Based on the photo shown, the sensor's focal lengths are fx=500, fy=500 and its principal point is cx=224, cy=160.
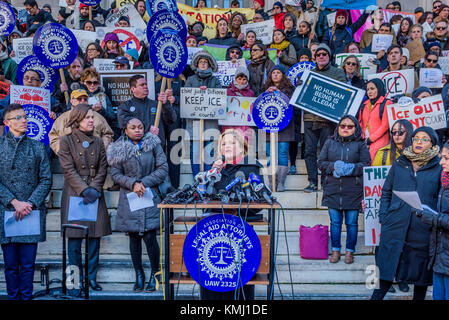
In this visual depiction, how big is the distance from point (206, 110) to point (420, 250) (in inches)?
156

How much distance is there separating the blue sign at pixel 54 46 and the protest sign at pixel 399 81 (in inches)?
187

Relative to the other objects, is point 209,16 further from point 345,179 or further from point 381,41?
point 345,179

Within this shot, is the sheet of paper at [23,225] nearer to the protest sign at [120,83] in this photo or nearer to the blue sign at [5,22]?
the protest sign at [120,83]

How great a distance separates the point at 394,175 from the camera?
5.07 meters

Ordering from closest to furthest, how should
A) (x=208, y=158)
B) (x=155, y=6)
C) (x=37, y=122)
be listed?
(x=37, y=122), (x=208, y=158), (x=155, y=6)

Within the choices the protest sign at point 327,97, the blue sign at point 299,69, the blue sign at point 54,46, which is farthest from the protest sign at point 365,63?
the blue sign at point 54,46

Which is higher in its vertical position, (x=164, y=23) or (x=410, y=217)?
(x=164, y=23)

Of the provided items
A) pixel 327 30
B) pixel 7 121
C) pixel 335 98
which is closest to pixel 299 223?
pixel 335 98

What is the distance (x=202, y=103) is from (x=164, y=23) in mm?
1305

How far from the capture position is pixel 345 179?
20.3ft

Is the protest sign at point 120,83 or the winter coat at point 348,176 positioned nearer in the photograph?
the winter coat at point 348,176

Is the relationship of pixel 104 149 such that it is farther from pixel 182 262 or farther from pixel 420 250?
pixel 420 250

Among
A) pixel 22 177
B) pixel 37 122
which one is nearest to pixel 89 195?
pixel 22 177

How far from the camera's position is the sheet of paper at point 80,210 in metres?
5.69
